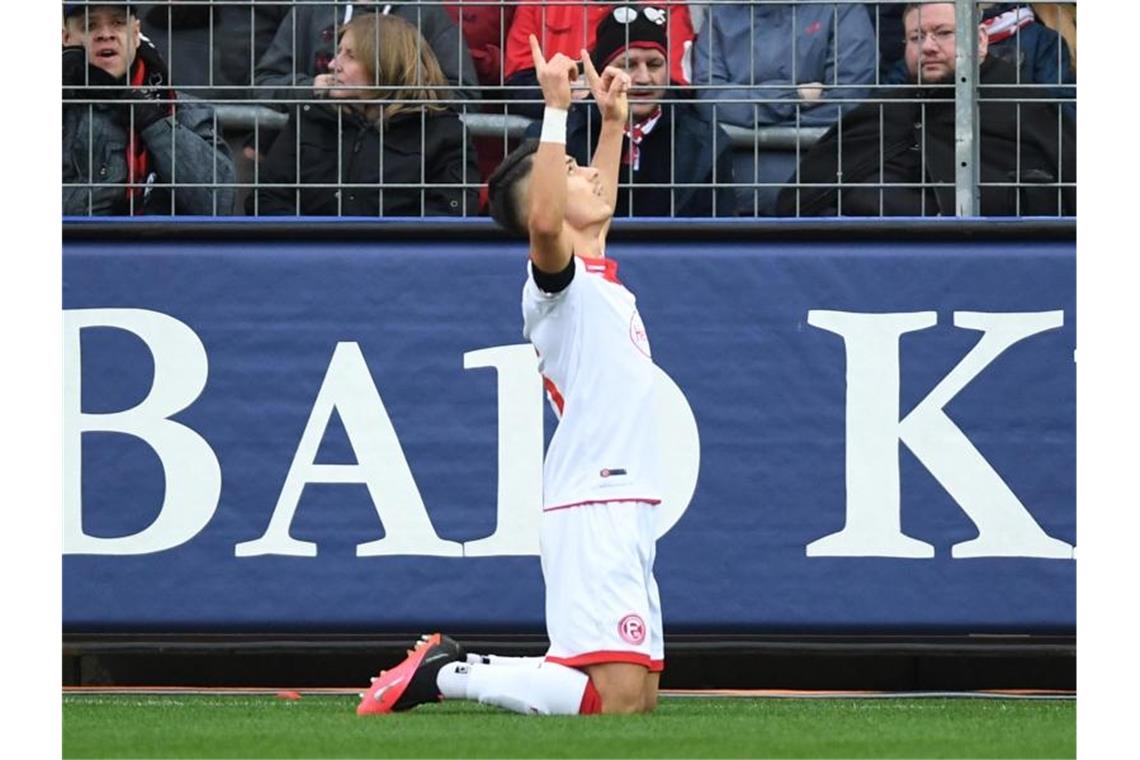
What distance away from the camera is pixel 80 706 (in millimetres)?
7562

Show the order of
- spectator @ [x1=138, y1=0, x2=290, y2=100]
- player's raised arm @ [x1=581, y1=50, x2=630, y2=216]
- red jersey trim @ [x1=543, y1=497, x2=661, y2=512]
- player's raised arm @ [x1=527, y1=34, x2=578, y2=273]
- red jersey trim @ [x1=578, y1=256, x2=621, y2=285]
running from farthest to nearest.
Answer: spectator @ [x1=138, y1=0, x2=290, y2=100] → player's raised arm @ [x1=581, y1=50, x2=630, y2=216] → red jersey trim @ [x1=578, y1=256, x2=621, y2=285] → red jersey trim @ [x1=543, y1=497, x2=661, y2=512] → player's raised arm @ [x1=527, y1=34, x2=578, y2=273]

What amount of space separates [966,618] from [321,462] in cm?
258

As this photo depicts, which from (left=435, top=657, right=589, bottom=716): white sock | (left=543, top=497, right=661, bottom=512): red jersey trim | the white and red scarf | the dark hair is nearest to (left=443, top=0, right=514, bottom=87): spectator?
the dark hair

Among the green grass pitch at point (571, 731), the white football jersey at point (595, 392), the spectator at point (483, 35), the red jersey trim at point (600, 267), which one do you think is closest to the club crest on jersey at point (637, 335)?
the white football jersey at point (595, 392)

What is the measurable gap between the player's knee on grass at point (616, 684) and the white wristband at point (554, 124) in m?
1.62

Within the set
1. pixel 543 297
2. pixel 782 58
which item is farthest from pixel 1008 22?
pixel 543 297

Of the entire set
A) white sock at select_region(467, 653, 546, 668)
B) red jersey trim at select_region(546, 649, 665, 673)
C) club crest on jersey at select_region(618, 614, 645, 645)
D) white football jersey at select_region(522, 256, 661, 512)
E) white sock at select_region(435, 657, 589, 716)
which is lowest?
white sock at select_region(435, 657, 589, 716)

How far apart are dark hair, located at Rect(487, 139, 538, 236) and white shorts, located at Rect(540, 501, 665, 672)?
98cm

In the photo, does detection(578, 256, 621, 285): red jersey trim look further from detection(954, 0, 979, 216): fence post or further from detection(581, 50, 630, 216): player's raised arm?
detection(954, 0, 979, 216): fence post

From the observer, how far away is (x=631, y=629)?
21.8 feet

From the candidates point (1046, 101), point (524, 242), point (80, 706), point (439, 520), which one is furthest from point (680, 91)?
point (80, 706)

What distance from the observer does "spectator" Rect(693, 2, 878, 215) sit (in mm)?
8594

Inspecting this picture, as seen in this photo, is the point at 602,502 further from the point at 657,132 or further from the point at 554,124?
the point at 657,132

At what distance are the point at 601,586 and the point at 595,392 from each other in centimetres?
62
